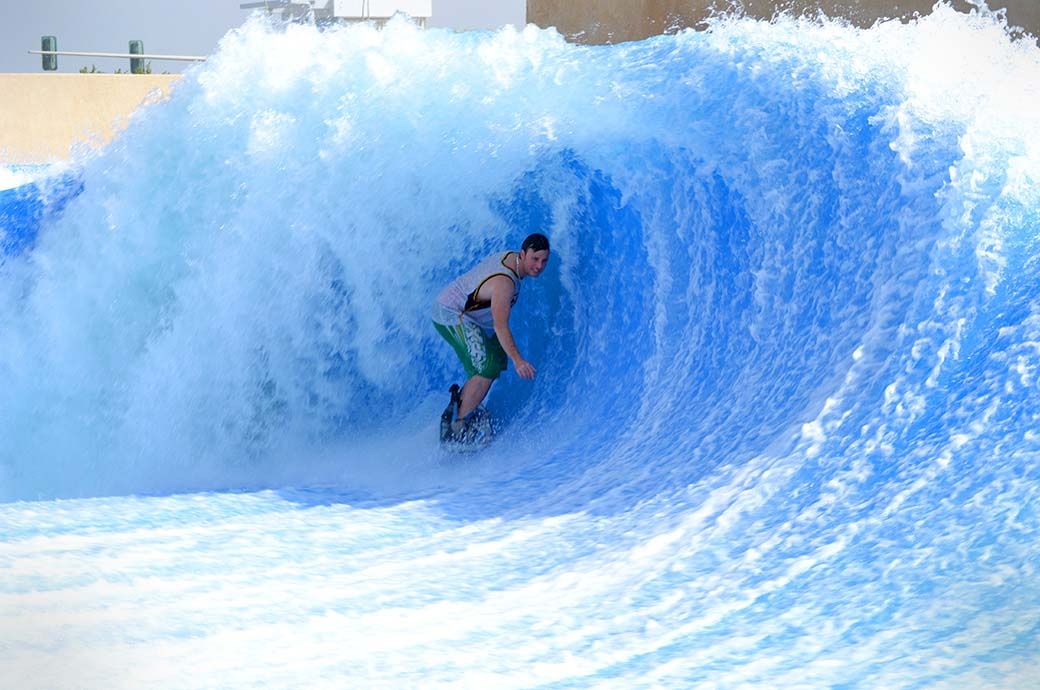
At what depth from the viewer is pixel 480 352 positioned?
495cm

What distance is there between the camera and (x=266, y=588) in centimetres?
338

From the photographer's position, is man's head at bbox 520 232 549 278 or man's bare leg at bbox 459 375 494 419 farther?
man's bare leg at bbox 459 375 494 419

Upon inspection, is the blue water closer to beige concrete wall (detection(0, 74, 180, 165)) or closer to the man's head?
the man's head

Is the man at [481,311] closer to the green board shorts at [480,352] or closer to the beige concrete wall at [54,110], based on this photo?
the green board shorts at [480,352]

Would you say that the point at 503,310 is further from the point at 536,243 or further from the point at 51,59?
the point at 51,59

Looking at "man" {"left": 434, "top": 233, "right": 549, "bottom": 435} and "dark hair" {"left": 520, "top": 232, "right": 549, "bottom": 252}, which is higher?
"dark hair" {"left": 520, "top": 232, "right": 549, "bottom": 252}

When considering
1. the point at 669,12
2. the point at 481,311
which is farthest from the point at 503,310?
the point at 669,12

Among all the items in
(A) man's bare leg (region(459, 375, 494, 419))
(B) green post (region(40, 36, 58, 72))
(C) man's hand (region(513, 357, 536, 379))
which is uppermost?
(B) green post (region(40, 36, 58, 72))

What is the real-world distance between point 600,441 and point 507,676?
199cm

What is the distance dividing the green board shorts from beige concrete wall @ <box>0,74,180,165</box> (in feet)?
34.7

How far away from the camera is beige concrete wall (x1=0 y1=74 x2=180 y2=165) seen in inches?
570

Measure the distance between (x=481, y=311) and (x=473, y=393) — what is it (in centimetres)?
34

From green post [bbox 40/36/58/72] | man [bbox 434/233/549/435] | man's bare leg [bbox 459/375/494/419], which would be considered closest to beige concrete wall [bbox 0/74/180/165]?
green post [bbox 40/36/58/72]

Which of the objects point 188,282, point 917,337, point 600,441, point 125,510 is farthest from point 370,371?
point 917,337
